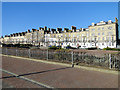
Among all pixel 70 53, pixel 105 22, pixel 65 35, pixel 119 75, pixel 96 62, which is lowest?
pixel 119 75

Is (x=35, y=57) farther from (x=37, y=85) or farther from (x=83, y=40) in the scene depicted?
(x=83, y=40)

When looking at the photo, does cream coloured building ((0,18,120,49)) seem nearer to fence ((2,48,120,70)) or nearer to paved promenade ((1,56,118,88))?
fence ((2,48,120,70))

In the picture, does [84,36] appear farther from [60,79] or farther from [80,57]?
[60,79]

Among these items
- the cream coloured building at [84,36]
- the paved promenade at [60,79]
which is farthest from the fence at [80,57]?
the cream coloured building at [84,36]

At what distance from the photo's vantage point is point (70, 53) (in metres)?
9.44

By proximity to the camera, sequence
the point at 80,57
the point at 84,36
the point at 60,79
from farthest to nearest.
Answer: the point at 84,36 → the point at 80,57 → the point at 60,79

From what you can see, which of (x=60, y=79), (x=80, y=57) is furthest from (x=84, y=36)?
(x=60, y=79)

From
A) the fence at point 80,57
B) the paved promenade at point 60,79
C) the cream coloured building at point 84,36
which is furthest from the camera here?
the cream coloured building at point 84,36

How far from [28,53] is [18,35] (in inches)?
3582

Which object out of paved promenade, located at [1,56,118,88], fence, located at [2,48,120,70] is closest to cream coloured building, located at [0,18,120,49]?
fence, located at [2,48,120,70]

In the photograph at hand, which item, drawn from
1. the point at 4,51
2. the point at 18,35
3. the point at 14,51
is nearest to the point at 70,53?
the point at 14,51

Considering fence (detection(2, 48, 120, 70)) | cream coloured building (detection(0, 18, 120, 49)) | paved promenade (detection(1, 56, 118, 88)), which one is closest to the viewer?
paved promenade (detection(1, 56, 118, 88))

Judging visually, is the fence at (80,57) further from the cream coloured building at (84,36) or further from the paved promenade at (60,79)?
the cream coloured building at (84,36)

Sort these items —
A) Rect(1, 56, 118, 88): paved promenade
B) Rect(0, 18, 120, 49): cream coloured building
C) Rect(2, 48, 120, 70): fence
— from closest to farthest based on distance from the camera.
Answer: Rect(1, 56, 118, 88): paved promenade → Rect(2, 48, 120, 70): fence → Rect(0, 18, 120, 49): cream coloured building
